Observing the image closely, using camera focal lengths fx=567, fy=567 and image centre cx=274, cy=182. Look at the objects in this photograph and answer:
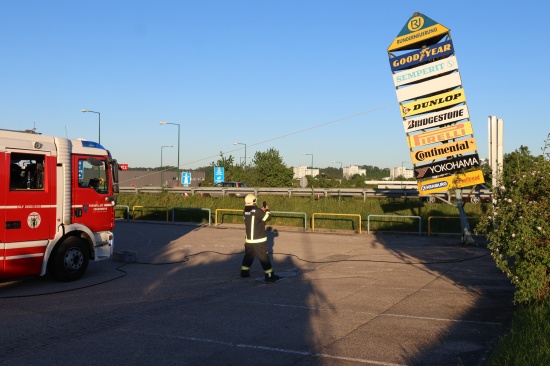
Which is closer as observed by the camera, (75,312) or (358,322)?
(358,322)

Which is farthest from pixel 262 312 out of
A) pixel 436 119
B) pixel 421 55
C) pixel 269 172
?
pixel 269 172

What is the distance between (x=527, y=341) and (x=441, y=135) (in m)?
13.5

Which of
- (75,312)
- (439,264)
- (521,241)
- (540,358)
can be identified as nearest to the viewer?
(540,358)

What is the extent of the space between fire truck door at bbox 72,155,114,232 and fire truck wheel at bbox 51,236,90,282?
50cm

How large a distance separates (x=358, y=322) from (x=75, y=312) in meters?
4.46

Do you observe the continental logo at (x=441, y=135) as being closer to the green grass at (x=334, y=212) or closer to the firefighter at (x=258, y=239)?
the green grass at (x=334, y=212)

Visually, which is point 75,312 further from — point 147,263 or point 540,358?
point 540,358

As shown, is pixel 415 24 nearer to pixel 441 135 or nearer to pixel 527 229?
pixel 441 135

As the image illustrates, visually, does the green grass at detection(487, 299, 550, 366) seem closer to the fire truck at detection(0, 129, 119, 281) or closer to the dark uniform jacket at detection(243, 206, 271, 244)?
the dark uniform jacket at detection(243, 206, 271, 244)

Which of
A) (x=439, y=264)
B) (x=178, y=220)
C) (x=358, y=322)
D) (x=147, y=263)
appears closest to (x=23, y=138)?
(x=147, y=263)

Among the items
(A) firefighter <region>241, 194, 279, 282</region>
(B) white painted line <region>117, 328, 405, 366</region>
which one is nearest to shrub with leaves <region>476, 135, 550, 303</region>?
(B) white painted line <region>117, 328, 405, 366</region>

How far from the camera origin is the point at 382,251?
17.4 metres

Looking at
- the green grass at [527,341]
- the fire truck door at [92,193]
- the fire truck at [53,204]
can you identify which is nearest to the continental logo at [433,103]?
the fire truck at [53,204]

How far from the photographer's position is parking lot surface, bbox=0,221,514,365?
6754 millimetres
